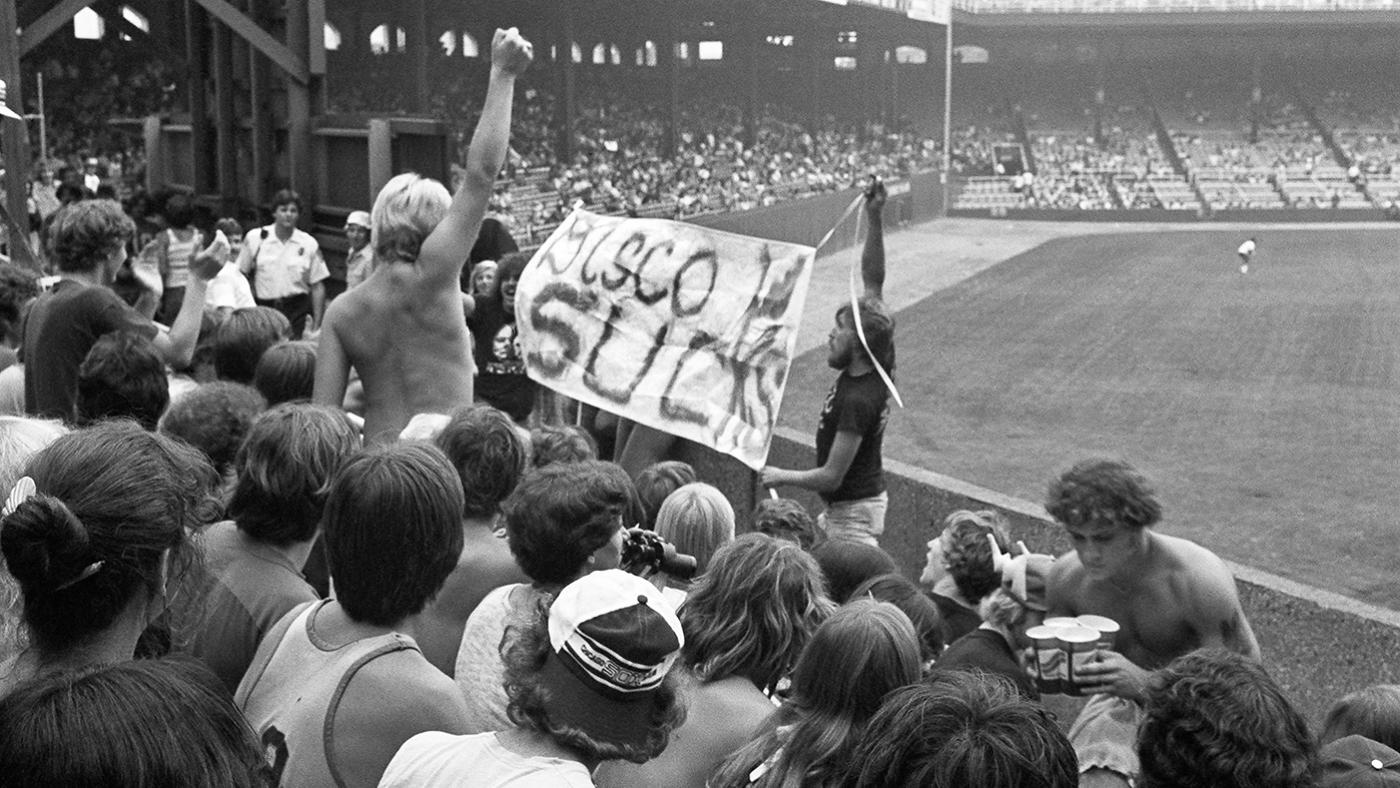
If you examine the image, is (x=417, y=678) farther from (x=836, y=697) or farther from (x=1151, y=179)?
(x=1151, y=179)

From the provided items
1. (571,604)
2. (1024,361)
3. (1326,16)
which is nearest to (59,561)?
(571,604)

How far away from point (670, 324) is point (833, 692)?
12.1ft

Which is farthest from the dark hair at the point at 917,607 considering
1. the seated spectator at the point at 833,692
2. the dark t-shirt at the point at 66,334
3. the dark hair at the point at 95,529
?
the dark t-shirt at the point at 66,334

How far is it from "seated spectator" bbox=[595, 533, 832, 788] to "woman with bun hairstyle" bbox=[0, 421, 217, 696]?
122cm

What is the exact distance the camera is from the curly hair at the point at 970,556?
5.21 metres

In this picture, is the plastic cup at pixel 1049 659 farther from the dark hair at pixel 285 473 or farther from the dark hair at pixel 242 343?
the dark hair at pixel 242 343

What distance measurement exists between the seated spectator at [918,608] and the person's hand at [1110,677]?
48cm

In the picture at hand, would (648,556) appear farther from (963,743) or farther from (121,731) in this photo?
(121,731)

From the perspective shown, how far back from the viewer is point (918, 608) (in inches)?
170

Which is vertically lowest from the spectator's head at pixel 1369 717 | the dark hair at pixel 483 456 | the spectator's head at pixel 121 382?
the spectator's head at pixel 1369 717

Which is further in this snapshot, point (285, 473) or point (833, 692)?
point (285, 473)

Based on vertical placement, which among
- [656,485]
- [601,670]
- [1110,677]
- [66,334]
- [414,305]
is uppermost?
[414,305]

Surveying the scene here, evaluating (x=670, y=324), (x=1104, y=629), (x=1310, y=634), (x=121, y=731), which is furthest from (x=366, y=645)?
(x=1310, y=634)

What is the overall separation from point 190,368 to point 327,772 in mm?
5060
